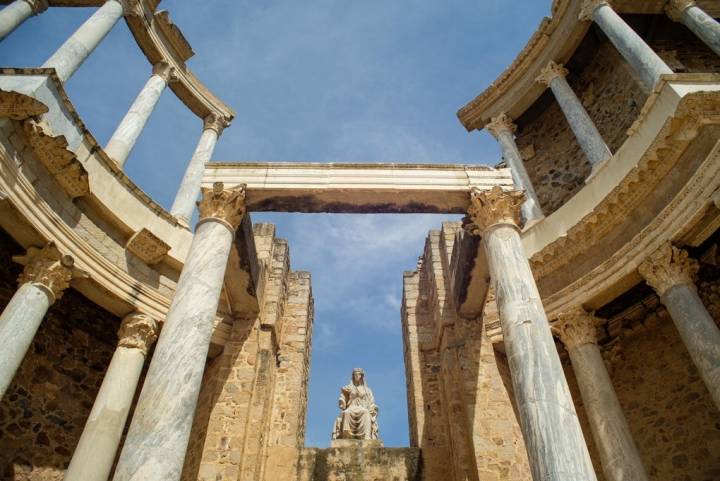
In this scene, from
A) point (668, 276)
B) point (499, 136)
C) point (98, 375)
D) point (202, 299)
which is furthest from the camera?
point (499, 136)

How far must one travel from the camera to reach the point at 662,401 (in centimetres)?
954

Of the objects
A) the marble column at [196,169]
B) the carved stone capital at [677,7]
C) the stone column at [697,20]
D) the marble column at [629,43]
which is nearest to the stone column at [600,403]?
the marble column at [629,43]

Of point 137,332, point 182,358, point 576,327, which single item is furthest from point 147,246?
point 576,327

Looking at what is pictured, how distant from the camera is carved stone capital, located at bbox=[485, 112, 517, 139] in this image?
48.1 feet

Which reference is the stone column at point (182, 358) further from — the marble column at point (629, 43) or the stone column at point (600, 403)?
the marble column at point (629, 43)

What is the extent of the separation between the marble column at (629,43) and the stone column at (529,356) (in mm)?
4570

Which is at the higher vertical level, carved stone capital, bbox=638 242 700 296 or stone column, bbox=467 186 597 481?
carved stone capital, bbox=638 242 700 296

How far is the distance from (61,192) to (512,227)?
23.7 feet

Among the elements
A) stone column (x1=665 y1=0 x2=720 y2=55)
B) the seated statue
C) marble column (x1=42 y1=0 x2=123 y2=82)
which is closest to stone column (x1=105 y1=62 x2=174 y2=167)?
marble column (x1=42 y1=0 x2=123 y2=82)

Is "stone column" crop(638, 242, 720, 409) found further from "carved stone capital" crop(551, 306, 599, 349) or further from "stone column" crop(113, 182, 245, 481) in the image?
"stone column" crop(113, 182, 245, 481)

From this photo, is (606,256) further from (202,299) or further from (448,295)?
(202,299)

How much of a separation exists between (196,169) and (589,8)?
1098cm

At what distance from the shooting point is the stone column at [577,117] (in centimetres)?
1108

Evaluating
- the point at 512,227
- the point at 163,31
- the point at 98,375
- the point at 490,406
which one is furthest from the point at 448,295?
the point at 163,31
